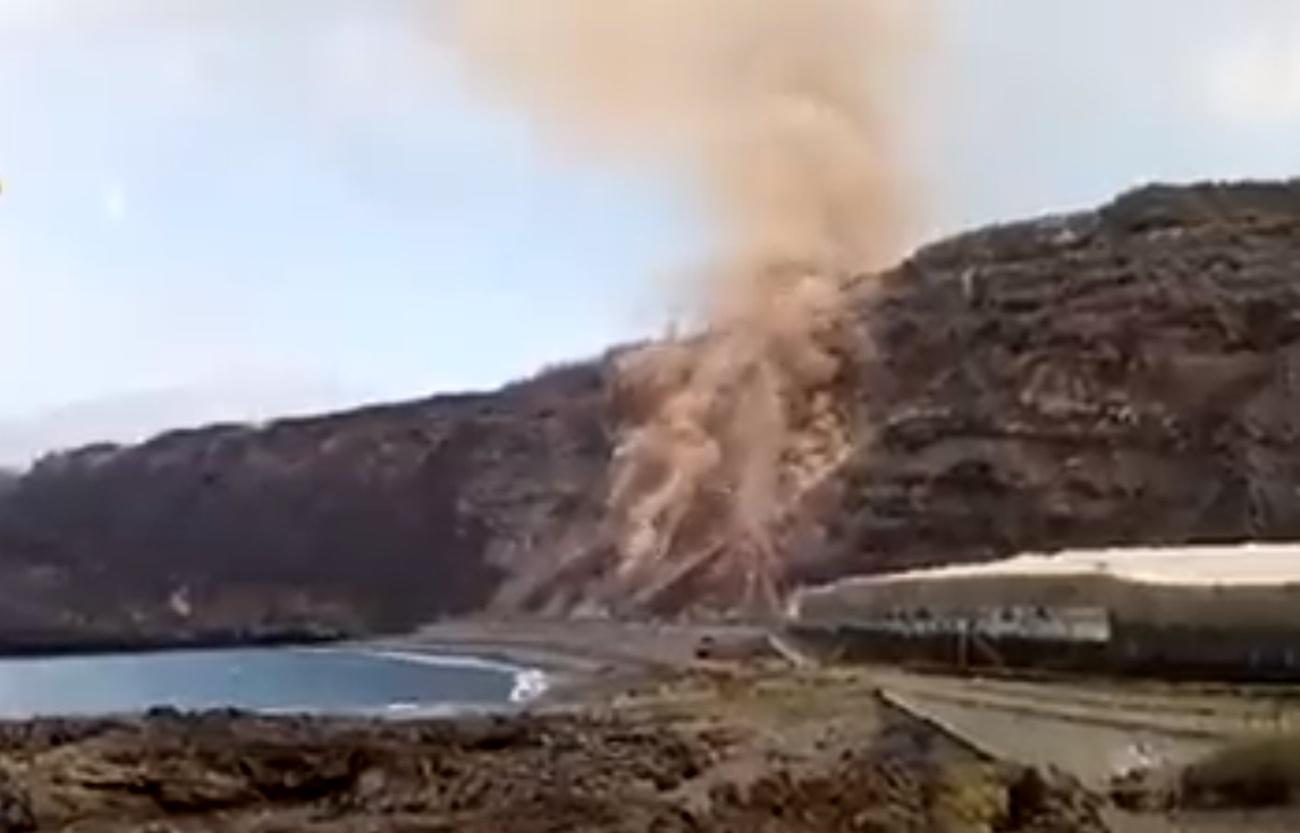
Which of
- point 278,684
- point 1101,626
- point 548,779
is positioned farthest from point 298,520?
point 1101,626

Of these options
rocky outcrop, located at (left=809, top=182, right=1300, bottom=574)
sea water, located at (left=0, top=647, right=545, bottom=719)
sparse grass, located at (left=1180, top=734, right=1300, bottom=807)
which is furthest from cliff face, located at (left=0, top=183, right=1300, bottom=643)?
sparse grass, located at (left=1180, top=734, right=1300, bottom=807)

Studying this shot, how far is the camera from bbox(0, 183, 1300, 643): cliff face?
207 feet

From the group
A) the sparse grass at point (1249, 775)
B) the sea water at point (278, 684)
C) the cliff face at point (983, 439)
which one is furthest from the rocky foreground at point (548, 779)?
the cliff face at point (983, 439)

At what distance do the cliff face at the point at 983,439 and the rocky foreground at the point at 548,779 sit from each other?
127ft

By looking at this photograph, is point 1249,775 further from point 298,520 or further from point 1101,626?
point 298,520

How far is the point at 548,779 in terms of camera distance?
14773mm

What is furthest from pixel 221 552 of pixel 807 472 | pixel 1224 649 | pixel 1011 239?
pixel 1224 649

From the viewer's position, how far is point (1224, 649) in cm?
934

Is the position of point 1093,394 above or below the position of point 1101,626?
above

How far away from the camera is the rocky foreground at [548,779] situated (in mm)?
10852

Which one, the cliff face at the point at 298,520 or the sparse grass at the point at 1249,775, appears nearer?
the sparse grass at the point at 1249,775

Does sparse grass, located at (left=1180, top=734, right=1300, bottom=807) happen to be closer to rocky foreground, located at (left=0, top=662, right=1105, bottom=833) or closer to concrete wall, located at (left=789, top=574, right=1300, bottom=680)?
concrete wall, located at (left=789, top=574, right=1300, bottom=680)

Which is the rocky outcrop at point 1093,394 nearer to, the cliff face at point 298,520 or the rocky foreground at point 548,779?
the cliff face at point 298,520

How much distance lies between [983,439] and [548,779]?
176 feet
